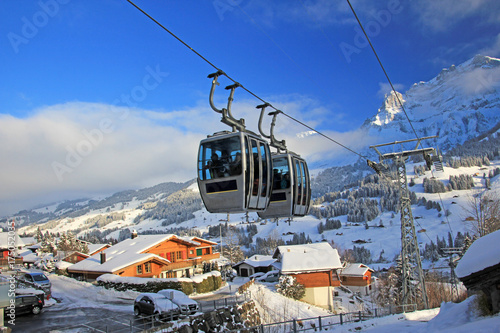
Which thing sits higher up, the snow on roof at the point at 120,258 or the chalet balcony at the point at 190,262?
the snow on roof at the point at 120,258

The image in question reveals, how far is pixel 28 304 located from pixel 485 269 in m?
22.6

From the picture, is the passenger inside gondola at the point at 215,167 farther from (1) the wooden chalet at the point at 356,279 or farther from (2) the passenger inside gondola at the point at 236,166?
(1) the wooden chalet at the point at 356,279

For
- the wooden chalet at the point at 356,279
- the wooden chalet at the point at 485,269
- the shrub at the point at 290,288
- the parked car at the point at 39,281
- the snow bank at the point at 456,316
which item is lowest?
the wooden chalet at the point at 356,279

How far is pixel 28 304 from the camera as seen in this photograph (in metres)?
19.4

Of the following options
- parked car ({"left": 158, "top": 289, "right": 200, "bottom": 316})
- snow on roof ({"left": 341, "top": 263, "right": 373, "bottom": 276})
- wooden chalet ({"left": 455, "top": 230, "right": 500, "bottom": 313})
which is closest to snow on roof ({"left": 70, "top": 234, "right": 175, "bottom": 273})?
parked car ({"left": 158, "top": 289, "right": 200, "bottom": 316})

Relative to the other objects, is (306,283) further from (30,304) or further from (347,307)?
(30,304)

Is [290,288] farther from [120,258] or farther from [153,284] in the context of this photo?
[120,258]

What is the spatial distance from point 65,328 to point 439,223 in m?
177

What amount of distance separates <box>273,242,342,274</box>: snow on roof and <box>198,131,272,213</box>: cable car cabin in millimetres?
27891

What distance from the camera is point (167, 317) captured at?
59.8 ft

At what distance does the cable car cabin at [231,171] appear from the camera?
9.61m

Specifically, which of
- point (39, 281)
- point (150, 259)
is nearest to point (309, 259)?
point (150, 259)

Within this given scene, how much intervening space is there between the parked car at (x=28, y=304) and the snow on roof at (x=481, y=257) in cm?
2186

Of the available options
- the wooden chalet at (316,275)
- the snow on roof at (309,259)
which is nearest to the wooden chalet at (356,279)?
the snow on roof at (309,259)
